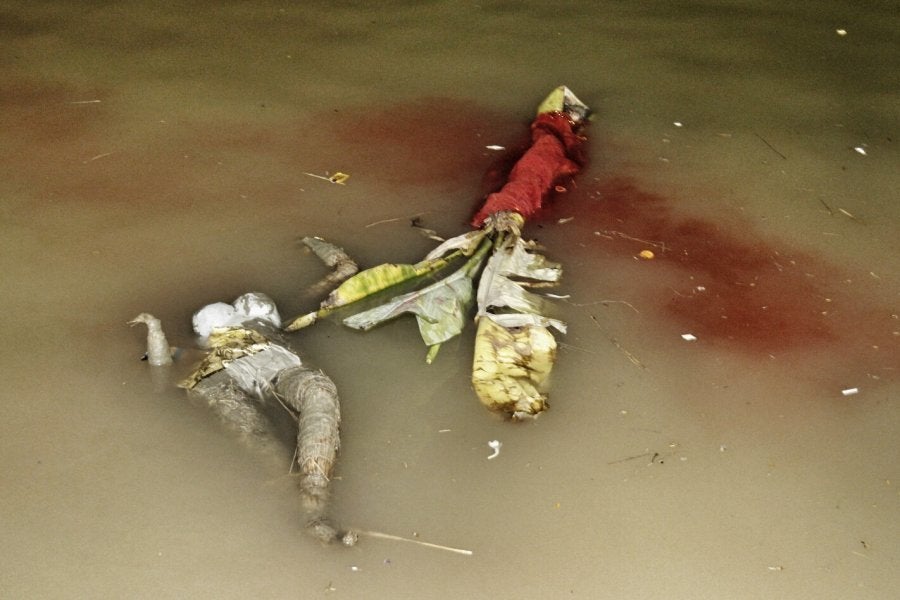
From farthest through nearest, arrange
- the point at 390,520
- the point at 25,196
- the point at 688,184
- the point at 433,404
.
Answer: the point at 688,184, the point at 25,196, the point at 433,404, the point at 390,520

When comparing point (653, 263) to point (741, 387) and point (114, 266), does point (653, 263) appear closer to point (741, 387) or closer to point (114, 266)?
point (741, 387)

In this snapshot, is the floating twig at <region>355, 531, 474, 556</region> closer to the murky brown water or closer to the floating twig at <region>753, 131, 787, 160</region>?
the murky brown water

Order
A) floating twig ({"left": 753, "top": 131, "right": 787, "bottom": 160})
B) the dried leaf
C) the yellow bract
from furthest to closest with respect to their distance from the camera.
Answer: floating twig ({"left": 753, "top": 131, "right": 787, "bottom": 160})
the dried leaf
the yellow bract

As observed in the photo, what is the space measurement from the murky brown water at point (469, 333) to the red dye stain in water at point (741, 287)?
12 millimetres

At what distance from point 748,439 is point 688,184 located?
1320 millimetres

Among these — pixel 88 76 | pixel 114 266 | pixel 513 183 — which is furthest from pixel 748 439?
pixel 88 76

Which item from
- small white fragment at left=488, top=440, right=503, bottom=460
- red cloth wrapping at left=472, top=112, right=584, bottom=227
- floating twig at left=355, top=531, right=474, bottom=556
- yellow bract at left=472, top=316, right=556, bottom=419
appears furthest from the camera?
red cloth wrapping at left=472, top=112, right=584, bottom=227

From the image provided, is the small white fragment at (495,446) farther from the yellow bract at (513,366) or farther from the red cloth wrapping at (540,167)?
the red cloth wrapping at (540,167)

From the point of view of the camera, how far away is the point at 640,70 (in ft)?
14.1

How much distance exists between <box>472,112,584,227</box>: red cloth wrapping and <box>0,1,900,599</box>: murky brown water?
10 centimetres

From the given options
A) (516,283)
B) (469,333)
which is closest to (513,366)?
(469,333)

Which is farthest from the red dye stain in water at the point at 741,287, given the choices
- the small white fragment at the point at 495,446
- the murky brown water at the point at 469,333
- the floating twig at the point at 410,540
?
the floating twig at the point at 410,540

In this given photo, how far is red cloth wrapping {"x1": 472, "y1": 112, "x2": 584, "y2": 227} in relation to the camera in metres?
3.26

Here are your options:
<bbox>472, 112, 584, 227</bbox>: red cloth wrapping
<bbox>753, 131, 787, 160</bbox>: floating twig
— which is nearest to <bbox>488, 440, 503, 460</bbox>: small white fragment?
<bbox>472, 112, 584, 227</bbox>: red cloth wrapping
